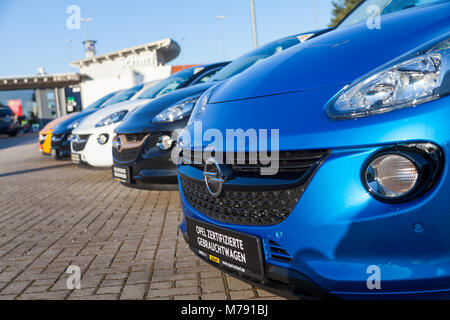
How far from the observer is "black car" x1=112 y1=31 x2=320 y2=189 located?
395cm

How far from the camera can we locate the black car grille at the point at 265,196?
1.60m

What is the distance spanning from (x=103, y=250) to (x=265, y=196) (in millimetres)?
1986

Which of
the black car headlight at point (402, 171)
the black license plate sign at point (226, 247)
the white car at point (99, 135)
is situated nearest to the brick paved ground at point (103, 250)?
the black license plate sign at point (226, 247)

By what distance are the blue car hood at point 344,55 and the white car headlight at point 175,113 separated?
1595 millimetres

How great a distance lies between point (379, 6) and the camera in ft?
11.4

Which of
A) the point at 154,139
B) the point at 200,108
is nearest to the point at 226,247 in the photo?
the point at 200,108

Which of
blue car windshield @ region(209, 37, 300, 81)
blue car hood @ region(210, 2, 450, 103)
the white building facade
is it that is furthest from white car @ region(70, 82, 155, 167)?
the white building facade

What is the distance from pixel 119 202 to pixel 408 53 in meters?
4.00

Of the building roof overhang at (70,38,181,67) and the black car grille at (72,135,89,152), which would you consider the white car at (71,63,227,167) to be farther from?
the building roof overhang at (70,38,181,67)

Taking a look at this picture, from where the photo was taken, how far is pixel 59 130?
27.7 feet

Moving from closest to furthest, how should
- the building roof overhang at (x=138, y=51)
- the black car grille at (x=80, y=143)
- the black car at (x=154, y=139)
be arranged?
the black car at (x=154, y=139)
the black car grille at (x=80, y=143)
the building roof overhang at (x=138, y=51)

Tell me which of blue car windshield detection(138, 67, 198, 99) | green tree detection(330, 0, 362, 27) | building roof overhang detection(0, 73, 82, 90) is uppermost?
green tree detection(330, 0, 362, 27)

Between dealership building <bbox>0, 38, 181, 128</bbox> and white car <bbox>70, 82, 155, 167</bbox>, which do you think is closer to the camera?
white car <bbox>70, 82, 155, 167</bbox>

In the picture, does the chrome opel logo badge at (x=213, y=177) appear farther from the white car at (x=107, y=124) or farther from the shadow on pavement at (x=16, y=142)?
the shadow on pavement at (x=16, y=142)
